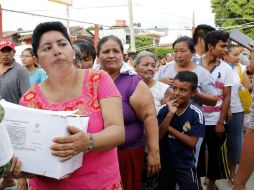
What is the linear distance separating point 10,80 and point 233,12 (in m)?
32.4

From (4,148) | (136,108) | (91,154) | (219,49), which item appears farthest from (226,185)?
(4,148)

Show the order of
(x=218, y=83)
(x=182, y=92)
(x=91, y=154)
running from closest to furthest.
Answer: (x=91, y=154) → (x=182, y=92) → (x=218, y=83)

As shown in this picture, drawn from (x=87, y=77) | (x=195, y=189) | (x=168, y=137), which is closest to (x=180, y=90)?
(x=168, y=137)

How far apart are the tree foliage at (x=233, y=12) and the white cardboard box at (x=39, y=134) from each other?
30268mm

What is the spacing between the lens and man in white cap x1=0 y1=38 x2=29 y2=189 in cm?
474

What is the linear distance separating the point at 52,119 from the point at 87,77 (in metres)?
0.45

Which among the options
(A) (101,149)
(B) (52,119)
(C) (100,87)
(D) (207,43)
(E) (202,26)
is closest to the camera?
(B) (52,119)

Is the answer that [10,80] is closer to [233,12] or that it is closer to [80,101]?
[80,101]

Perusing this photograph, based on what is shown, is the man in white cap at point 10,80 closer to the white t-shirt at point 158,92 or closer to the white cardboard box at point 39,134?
the white t-shirt at point 158,92

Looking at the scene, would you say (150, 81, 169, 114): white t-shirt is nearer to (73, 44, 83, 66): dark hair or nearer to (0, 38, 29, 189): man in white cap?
(73, 44, 83, 66): dark hair

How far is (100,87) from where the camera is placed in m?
2.04

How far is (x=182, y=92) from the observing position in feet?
11.1

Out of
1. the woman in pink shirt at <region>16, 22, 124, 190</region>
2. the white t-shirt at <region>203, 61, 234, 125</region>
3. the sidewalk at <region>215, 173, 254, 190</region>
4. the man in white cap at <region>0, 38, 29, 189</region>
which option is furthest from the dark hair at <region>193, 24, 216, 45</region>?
the woman in pink shirt at <region>16, 22, 124, 190</region>

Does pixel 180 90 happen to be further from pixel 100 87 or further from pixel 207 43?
pixel 100 87
